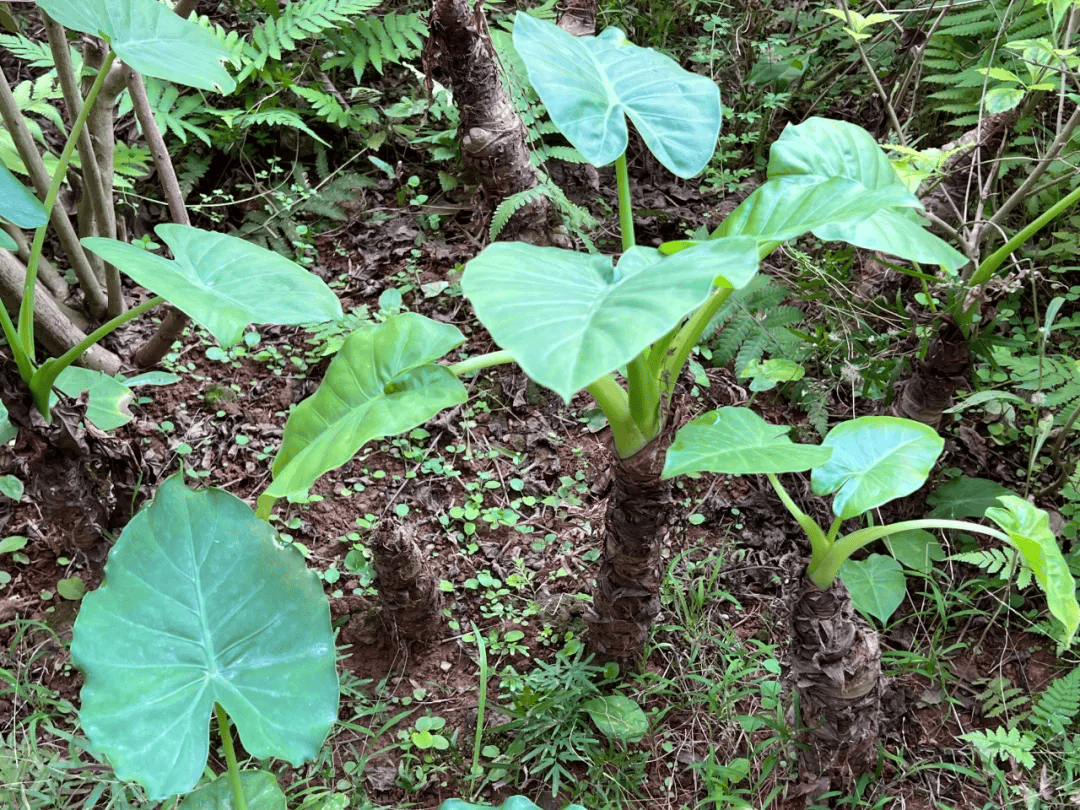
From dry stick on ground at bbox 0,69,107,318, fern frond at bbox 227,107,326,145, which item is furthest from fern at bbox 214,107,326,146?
dry stick on ground at bbox 0,69,107,318

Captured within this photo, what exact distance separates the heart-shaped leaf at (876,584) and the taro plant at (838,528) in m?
0.27

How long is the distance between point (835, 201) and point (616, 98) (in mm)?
377

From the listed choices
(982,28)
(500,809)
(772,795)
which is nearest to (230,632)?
(500,809)

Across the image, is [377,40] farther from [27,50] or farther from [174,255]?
[174,255]

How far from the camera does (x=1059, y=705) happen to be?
1449 mm

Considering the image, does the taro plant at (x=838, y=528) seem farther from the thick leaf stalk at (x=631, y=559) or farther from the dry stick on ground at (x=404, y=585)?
the dry stick on ground at (x=404, y=585)

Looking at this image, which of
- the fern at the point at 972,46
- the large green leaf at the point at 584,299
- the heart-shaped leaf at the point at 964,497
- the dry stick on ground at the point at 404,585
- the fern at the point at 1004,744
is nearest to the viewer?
the large green leaf at the point at 584,299

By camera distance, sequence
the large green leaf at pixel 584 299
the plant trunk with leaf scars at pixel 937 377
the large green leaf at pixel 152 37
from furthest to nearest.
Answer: the plant trunk with leaf scars at pixel 937 377 → the large green leaf at pixel 152 37 → the large green leaf at pixel 584 299

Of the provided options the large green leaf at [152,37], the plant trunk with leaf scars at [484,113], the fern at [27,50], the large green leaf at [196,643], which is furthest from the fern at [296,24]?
the large green leaf at [196,643]

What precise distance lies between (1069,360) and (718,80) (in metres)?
1.67

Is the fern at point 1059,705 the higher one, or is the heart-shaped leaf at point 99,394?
the heart-shaped leaf at point 99,394

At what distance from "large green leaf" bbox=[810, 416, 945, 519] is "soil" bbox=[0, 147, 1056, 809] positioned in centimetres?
26

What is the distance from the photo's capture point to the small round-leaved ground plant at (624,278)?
0.78 metres

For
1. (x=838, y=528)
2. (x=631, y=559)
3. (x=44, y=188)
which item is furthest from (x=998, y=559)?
(x=44, y=188)
